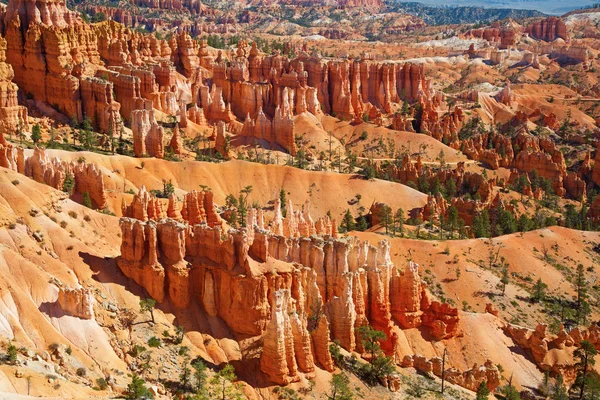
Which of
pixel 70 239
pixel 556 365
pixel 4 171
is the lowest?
pixel 556 365

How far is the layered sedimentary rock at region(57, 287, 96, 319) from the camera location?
38844mm

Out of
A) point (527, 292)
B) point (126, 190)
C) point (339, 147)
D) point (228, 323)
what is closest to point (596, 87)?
point (339, 147)

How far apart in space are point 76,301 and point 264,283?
11051 millimetres

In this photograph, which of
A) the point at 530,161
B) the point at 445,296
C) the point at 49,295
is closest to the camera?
the point at 49,295

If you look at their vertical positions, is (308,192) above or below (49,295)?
below

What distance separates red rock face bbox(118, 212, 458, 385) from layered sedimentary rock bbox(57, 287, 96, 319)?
22.6 ft

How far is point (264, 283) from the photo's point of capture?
1795 inches

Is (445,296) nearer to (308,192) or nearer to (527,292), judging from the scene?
(527,292)

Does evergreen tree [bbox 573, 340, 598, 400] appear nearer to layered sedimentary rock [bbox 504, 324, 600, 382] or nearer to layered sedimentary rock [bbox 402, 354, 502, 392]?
layered sedimentary rock [bbox 504, 324, 600, 382]

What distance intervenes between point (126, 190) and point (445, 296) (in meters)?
29.8

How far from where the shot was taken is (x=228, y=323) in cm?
4600

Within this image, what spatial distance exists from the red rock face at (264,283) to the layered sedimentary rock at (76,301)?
690 centimetres

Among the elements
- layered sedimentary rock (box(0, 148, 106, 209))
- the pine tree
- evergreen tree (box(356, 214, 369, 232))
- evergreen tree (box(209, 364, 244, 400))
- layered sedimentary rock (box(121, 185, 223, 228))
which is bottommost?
evergreen tree (box(356, 214, 369, 232))

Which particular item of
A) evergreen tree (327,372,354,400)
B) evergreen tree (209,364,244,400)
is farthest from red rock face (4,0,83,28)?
evergreen tree (327,372,354,400)
